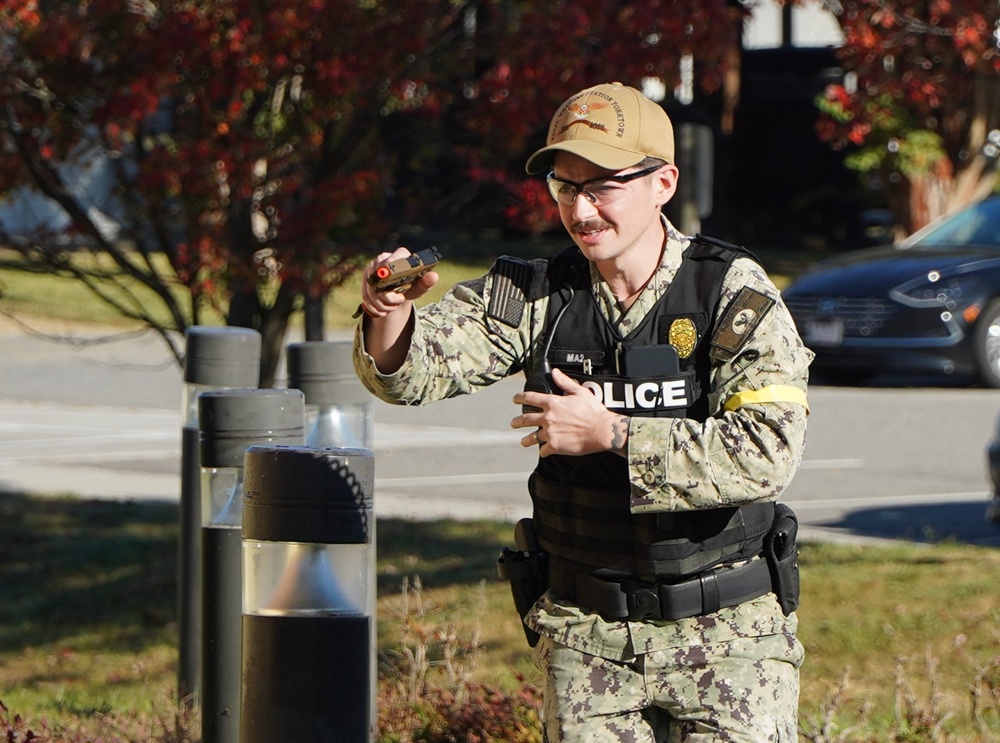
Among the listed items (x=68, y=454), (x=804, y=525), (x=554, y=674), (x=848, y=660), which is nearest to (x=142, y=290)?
(x=68, y=454)

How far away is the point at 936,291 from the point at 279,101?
7863 millimetres

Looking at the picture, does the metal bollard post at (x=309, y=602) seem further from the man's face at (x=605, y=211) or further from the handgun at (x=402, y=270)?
the man's face at (x=605, y=211)

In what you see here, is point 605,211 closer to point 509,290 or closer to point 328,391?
point 509,290

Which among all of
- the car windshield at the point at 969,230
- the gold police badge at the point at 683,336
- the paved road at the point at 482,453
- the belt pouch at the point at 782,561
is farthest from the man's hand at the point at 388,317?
the car windshield at the point at 969,230

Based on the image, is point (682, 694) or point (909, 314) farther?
point (909, 314)

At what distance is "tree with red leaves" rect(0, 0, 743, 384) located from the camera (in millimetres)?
6105

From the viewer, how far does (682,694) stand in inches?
117

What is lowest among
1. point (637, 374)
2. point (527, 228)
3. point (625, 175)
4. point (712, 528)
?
point (712, 528)

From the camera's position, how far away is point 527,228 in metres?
7.00

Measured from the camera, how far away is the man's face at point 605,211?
117 inches

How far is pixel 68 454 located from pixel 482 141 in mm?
4980

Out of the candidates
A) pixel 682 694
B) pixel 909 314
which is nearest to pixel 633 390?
pixel 682 694

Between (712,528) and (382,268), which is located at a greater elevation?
(382,268)

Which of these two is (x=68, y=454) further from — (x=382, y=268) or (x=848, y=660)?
(x=382, y=268)
